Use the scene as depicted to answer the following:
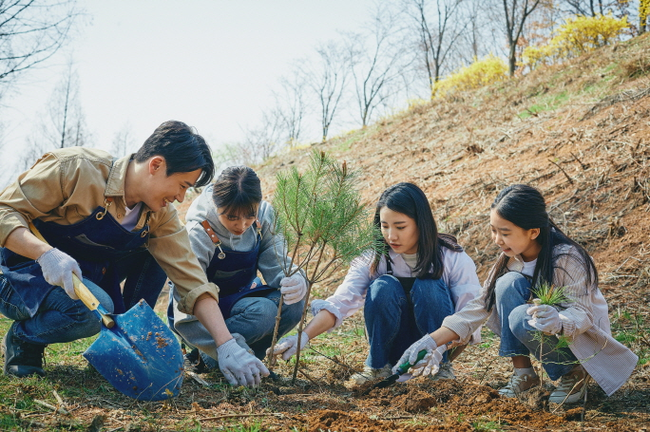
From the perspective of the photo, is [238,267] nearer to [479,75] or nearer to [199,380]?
[199,380]

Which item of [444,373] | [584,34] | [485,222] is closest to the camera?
[444,373]

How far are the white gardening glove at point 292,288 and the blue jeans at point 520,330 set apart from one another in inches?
37.8

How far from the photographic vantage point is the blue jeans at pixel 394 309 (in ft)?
8.52

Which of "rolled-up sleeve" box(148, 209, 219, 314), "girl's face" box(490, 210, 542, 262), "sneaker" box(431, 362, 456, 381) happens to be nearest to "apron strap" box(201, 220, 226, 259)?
"rolled-up sleeve" box(148, 209, 219, 314)

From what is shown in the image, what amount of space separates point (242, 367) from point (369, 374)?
0.69m

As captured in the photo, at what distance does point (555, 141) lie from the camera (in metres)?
5.88

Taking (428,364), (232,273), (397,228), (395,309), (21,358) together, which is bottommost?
(428,364)

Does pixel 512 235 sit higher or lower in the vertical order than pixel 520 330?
higher

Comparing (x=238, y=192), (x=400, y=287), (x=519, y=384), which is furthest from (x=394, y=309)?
(x=238, y=192)

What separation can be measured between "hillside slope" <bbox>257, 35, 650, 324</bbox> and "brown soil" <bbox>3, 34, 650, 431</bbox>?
17mm

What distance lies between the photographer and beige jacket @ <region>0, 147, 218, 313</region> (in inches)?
88.0

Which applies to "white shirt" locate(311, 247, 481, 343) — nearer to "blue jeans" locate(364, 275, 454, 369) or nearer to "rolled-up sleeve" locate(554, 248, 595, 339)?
"blue jeans" locate(364, 275, 454, 369)

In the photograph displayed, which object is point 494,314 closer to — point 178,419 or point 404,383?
point 404,383

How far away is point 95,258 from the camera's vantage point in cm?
259
